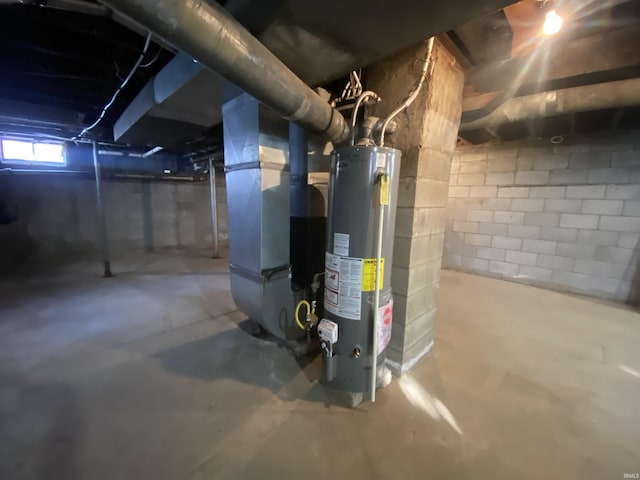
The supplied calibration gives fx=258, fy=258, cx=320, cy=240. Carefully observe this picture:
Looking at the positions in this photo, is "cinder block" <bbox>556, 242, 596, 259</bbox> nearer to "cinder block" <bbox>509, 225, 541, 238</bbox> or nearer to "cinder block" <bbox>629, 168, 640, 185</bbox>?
"cinder block" <bbox>509, 225, 541, 238</bbox>

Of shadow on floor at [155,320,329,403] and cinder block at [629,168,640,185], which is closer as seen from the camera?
shadow on floor at [155,320,329,403]

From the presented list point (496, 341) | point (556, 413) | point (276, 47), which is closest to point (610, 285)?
point (496, 341)

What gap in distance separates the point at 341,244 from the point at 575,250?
374 cm

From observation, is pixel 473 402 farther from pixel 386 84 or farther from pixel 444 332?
pixel 386 84

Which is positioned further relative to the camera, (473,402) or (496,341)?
(496,341)

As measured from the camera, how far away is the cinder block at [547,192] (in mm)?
3361

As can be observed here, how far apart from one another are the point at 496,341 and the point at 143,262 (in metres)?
5.21

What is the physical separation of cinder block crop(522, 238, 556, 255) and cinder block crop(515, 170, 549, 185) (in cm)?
79

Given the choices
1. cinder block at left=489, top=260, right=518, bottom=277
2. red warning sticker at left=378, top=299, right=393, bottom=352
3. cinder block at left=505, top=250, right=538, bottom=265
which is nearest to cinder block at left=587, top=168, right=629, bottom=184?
A: cinder block at left=505, top=250, right=538, bottom=265

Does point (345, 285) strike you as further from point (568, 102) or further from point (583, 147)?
point (583, 147)

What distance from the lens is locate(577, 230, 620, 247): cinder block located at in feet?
10.1

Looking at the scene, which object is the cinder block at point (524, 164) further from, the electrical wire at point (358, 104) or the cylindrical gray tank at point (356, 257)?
the cylindrical gray tank at point (356, 257)

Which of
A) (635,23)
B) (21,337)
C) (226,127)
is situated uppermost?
(635,23)

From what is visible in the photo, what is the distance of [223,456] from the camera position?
1151 mm
